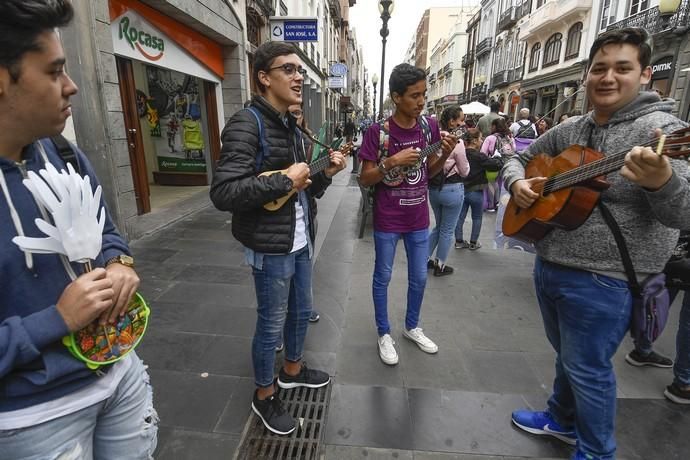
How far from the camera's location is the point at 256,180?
173 centimetres

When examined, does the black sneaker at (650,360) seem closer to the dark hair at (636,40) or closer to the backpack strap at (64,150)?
the dark hair at (636,40)

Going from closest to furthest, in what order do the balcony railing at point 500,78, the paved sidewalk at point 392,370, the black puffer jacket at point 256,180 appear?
1. the black puffer jacket at point 256,180
2. the paved sidewalk at point 392,370
3. the balcony railing at point 500,78

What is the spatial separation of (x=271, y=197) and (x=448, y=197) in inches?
118

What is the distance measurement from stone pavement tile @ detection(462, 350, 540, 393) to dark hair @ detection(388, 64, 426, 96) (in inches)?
81.4

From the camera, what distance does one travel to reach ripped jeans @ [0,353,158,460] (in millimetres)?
933

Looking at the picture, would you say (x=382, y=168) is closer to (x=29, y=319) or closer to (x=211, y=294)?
(x=29, y=319)

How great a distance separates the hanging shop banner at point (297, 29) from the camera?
29.3 feet

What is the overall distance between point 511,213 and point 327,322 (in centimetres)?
187

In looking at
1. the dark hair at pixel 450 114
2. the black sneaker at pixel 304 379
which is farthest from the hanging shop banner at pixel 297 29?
the black sneaker at pixel 304 379

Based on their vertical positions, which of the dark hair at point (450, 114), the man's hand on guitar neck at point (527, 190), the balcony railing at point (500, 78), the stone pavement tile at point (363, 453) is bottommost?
the stone pavement tile at point (363, 453)

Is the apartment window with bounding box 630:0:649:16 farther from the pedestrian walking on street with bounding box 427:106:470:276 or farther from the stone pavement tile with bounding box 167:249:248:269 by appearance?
the stone pavement tile with bounding box 167:249:248:269

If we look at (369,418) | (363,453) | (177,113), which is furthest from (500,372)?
(177,113)

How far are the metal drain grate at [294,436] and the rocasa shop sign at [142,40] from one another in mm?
5620

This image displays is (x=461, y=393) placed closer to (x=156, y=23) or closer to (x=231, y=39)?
(x=156, y=23)
